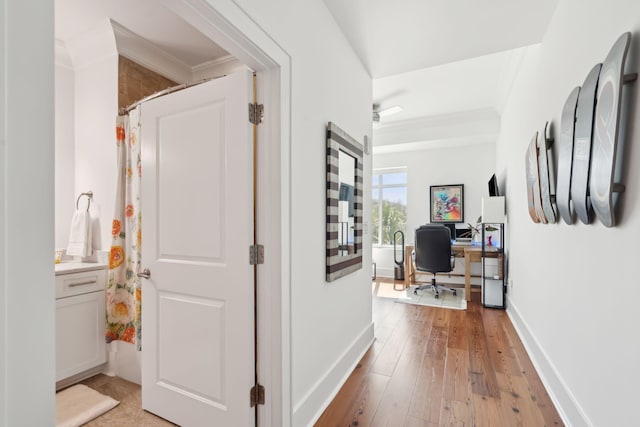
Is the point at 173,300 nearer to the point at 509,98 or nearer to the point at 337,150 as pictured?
the point at 337,150

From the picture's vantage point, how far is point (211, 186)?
66.0 inches

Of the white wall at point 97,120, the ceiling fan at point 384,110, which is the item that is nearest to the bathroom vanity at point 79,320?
the white wall at point 97,120

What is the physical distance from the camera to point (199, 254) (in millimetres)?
1724

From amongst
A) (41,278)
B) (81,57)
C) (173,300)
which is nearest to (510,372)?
(173,300)

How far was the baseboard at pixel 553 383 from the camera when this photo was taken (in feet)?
5.50

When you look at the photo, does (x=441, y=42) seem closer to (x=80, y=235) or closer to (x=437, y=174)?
(x=80, y=235)

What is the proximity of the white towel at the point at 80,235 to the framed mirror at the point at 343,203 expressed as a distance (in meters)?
1.99

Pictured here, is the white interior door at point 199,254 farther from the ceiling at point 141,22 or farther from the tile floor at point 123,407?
the ceiling at point 141,22

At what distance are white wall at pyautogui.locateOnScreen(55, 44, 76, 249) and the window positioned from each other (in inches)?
195

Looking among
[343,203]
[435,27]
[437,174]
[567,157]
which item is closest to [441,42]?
[435,27]

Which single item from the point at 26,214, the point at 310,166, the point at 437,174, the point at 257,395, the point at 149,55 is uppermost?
the point at 149,55

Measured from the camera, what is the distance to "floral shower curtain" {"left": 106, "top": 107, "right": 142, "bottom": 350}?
7.79 ft

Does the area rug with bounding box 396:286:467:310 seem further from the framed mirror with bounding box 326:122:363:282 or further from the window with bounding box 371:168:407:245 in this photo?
the framed mirror with bounding box 326:122:363:282

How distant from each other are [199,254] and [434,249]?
149 inches
